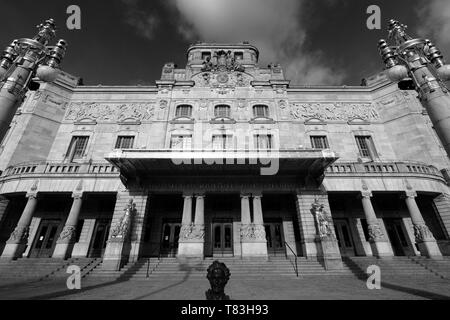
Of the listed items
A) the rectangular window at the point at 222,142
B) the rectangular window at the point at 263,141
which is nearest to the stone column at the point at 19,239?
the rectangular window at the point at 222,142

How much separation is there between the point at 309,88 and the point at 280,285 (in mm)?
19784

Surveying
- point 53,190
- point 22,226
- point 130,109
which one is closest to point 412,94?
point 130,109

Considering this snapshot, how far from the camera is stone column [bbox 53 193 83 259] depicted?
46.9 feet

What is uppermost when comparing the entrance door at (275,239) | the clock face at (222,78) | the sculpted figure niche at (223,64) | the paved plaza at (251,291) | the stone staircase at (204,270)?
Answer: the sculpted figure niche at (223,64)

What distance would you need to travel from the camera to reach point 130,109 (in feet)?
73.0

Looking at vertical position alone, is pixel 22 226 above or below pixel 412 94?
below

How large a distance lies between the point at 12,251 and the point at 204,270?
11993mm

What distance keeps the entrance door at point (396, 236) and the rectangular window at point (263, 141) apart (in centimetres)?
1105

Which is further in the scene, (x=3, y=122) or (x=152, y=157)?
(x=152, y=157)

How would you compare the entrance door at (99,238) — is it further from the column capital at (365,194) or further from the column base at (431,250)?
the column base at (431,250)

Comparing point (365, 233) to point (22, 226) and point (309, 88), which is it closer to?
point (309, 88)

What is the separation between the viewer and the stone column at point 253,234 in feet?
46.0

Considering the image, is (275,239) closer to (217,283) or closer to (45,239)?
(217,283)

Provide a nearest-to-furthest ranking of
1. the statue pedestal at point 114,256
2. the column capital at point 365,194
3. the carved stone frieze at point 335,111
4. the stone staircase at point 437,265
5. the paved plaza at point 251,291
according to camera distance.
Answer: the paved plaza at point 251,291 < the stone staircase at point 437,265 < the statue pedestal at point 114,256 < the column capital at point 365,194 < the carved stone frieze at point 335,111
